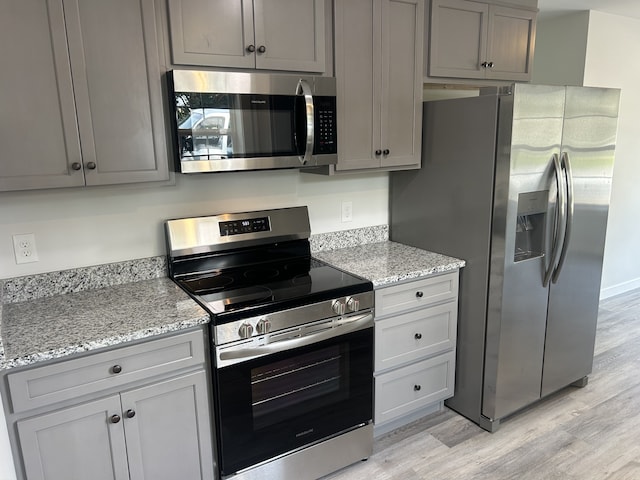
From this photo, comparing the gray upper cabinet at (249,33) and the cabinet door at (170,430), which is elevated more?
the gray upper cabinet at (249,33)

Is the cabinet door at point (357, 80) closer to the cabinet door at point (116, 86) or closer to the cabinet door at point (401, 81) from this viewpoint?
the cabinet door at point (401, 81)

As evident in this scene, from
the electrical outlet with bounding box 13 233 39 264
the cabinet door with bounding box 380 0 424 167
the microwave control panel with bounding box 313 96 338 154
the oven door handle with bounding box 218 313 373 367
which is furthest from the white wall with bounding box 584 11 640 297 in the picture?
the electrical outlet with bounding box 13 233 39 264

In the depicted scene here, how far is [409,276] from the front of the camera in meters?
2.29

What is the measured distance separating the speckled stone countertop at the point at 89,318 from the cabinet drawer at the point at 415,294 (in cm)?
89

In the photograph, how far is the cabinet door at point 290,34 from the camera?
1.98m

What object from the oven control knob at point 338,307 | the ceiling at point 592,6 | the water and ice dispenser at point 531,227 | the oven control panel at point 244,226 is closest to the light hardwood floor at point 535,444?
the oven control knob at point 338,307

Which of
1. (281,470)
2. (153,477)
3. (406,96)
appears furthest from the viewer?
(406,96)

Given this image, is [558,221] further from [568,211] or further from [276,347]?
[276,347]

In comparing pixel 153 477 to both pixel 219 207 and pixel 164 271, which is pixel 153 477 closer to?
pixel 164 271

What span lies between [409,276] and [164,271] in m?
1.20

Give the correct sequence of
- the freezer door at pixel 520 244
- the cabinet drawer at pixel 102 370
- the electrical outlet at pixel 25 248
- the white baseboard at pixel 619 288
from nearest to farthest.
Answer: the cabinet drawer at pixel 102 370 < the electrical outlet at pixel 25 248 < the freezer door at pixel 520 244 < the white baseboard at pixel 619 288

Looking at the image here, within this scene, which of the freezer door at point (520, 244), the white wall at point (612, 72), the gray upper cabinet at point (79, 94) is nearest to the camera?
the gray upper cabinet at point (79, 94)

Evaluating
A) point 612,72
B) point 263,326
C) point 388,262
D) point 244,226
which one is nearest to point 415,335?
point 388,262

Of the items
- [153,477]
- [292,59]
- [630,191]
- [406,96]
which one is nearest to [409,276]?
[406,96]
